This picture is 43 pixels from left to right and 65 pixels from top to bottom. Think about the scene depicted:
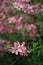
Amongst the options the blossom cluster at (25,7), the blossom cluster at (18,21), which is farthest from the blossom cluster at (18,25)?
the blossom cluster at (25,7)

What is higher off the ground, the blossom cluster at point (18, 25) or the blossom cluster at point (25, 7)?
the blossom cluster at point (25, 7)

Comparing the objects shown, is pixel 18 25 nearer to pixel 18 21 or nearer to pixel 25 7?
pixel 18 21

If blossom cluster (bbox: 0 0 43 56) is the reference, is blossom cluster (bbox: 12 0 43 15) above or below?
above

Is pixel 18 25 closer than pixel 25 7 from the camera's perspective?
No

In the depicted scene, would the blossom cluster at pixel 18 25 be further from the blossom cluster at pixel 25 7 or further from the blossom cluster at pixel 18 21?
the blossom cluster at pixel 25 7

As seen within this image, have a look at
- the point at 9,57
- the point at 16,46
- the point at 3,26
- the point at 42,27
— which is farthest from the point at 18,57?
the point at 16,46

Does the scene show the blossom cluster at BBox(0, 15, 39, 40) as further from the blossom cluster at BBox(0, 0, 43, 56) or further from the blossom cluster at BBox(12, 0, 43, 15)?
the blossom cluster at BBox(12, 0, 43, 15)

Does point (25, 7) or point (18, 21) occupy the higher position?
point (25, 7)

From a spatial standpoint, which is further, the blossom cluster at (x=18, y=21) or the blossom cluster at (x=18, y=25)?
the blossom cluster at (x=18, y=25)

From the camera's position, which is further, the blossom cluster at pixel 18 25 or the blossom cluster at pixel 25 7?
the blossom cluster at pixel 18 25

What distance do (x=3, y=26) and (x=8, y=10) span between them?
37 cm

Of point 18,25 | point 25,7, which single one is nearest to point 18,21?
point 18,25

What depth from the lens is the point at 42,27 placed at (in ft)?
10.1

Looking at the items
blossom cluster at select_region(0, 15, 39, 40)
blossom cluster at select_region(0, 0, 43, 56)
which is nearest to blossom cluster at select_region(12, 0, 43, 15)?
blossom cluster at select_region(0, 0, 43, 56)
